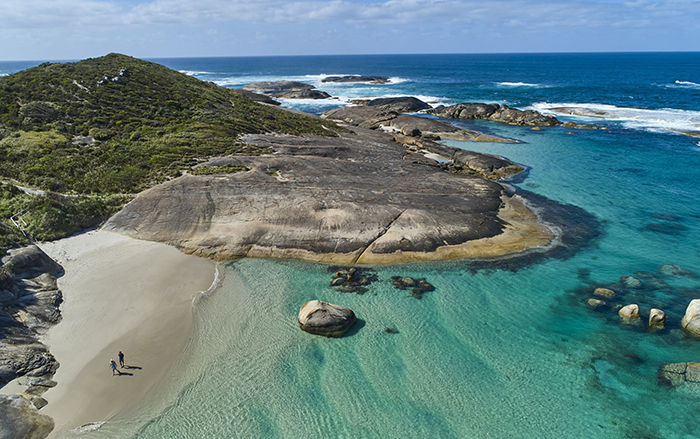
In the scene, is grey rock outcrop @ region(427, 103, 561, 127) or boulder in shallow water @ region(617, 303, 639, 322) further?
grey rock outcrop @ region(427, 103, 561, 127)

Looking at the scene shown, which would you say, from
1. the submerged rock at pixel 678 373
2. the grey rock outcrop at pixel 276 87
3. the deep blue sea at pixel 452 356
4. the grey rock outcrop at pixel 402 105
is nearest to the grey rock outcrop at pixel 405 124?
the grey rock outcrop at pixel 402 105

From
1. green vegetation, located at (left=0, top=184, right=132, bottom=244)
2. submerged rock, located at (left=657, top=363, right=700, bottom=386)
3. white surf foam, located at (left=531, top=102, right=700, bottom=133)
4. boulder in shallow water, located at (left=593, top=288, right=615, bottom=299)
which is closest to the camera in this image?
submerged rock, located at (left=657, top=363, right=700, bottom=386)

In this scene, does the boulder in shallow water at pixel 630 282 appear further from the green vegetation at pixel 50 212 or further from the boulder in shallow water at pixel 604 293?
the green vegetation at pixel 50 212

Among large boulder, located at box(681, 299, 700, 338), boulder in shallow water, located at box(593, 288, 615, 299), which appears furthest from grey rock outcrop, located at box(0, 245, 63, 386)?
large boulder, located at box(681, 299, 700, 338)

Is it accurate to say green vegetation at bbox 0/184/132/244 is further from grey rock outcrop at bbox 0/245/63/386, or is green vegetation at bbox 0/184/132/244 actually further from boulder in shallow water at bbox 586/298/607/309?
boulder in shallow water at bbox 586/298/607/309

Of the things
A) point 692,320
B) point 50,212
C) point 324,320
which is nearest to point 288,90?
point 50,212

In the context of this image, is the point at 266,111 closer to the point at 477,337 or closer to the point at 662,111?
the point at 477,337
